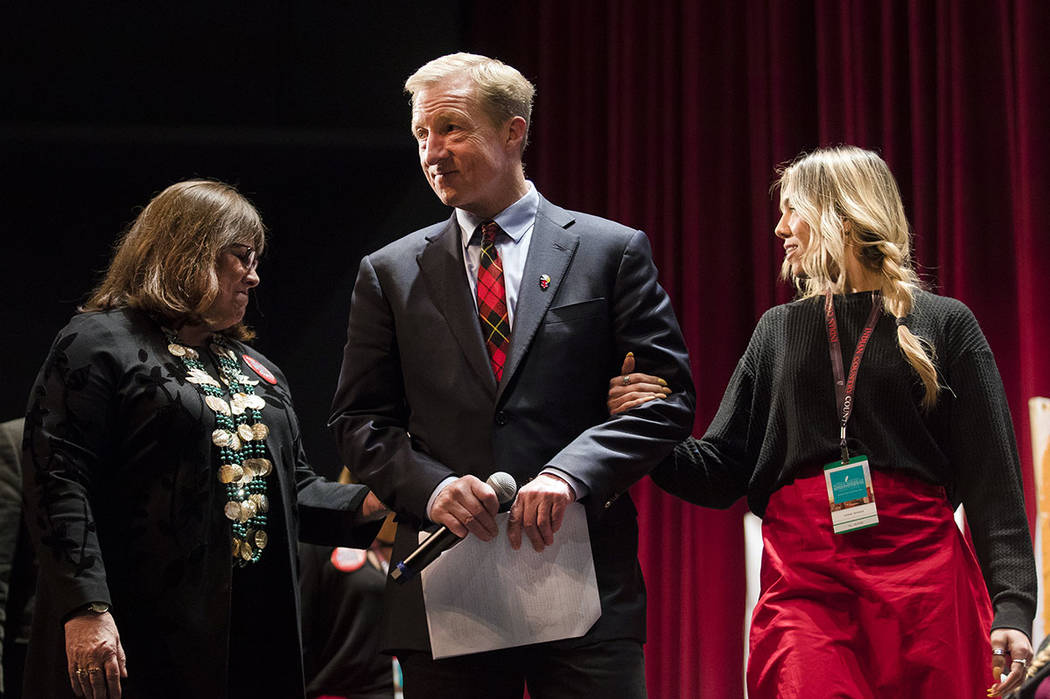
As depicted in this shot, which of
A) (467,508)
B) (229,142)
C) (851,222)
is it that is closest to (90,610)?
(467,508)

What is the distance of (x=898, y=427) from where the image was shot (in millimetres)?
2346

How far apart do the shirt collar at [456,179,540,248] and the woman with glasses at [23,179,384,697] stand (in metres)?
0.58

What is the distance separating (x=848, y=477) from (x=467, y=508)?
81 cm

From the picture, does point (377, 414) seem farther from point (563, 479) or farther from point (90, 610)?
point (90, 610)

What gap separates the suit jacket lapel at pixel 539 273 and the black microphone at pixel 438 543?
0.18 meters

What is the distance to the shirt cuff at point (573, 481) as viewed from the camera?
1.98 m

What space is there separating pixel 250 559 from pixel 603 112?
2.86 m

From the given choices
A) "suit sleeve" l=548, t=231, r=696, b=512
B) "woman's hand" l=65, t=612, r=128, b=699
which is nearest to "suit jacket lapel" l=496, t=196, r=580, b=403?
"suit sleeve" l=548, t=231, r=696, b=512

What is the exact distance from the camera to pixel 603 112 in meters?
4.73

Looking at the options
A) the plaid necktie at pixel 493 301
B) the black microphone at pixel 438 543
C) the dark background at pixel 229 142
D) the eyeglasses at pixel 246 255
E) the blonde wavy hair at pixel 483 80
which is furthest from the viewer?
the dark background at pixel 229 142

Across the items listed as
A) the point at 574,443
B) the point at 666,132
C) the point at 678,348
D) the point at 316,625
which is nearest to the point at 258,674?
the point at 574,443

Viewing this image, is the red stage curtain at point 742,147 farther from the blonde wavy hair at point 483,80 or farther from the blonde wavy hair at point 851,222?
the blonde wavy hair at point 483,80

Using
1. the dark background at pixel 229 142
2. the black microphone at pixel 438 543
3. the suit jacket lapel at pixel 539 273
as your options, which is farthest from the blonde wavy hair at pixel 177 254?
the dark background at pixel 229 142

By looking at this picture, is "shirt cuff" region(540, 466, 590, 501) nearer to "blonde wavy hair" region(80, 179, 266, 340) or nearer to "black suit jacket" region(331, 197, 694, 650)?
"black suit jacket" region(331, 197, 694, 650)
